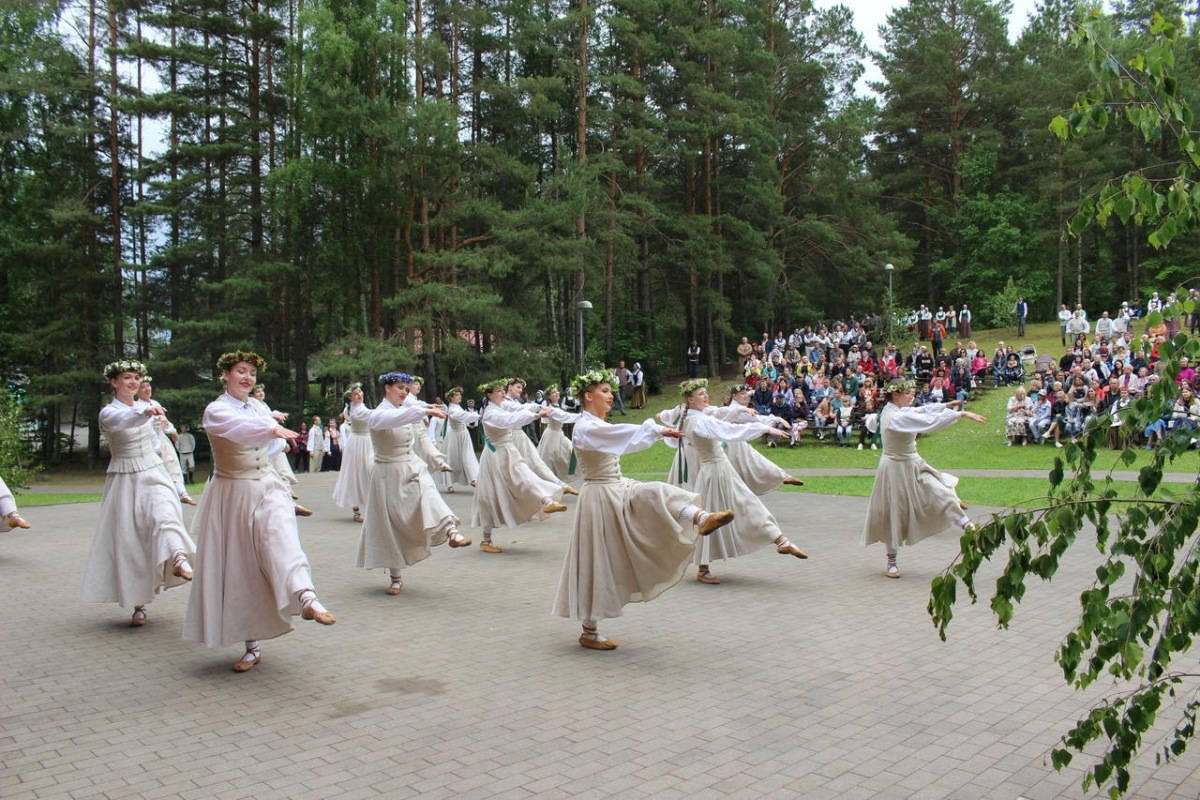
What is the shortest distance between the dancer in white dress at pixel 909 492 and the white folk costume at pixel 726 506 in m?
1.29

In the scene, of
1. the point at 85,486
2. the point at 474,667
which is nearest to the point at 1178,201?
the point at 474,667

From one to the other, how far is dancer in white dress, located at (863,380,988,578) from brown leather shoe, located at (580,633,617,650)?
4.15 metres

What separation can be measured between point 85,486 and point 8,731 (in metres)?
27.3

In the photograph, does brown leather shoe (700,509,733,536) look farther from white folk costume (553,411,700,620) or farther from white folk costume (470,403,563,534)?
white folk costume (470,403,563,534)

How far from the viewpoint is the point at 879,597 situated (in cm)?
961

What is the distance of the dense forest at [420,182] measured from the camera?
113ft

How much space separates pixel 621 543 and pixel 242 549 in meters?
3.01

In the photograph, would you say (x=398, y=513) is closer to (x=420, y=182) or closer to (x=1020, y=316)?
(x=420, y=182)

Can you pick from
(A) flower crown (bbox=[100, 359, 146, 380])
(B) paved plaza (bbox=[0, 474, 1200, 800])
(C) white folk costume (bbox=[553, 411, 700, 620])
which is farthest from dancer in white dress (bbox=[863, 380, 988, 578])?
(A) flower crown (bbox=[100, 359, 146, 380])

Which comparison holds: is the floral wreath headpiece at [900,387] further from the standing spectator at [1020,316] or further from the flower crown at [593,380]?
the standing spectator at [1020,316]

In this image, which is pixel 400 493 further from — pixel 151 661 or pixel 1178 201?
pixel 1178 201

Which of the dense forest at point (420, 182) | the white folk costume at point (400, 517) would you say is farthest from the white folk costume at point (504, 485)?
the dense forest at point (420, 182)

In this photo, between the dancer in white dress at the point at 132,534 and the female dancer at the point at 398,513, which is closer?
the dancer in white dress at the point at 132,534

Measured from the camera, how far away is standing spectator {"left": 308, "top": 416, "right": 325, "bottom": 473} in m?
29.4
